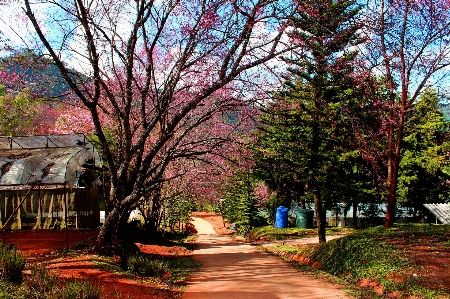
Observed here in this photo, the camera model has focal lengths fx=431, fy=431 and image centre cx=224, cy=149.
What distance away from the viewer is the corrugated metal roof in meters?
11.0

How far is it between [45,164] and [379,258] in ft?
28.3

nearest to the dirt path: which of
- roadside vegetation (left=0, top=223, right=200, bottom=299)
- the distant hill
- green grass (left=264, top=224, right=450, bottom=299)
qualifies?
roadside vegetation (left=0, top=223, right=200, bottom=299)

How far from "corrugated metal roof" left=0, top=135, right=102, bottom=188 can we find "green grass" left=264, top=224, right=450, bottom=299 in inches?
261

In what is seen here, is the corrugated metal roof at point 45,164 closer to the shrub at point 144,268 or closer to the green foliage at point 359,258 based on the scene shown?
the shrub at point 144,268

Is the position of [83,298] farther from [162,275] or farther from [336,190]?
[336,190]

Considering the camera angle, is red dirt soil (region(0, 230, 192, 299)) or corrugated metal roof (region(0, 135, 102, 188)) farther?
corrugated metal roof (region(0, 135, 102, 188))

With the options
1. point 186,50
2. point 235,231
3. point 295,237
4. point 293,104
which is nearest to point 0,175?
point 186,50

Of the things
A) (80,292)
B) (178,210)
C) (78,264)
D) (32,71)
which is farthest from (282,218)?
(80,292)

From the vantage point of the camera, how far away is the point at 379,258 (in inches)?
325

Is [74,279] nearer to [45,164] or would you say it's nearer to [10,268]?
[10,268]

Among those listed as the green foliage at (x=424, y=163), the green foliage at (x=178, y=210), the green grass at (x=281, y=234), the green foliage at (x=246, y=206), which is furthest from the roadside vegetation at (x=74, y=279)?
the green foliage at (x=424, y=163)

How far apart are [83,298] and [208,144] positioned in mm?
6641

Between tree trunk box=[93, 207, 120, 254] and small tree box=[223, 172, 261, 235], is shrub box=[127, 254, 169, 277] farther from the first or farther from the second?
small tree box=[223, 172, 261, 235]

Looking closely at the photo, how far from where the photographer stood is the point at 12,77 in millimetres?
7805
